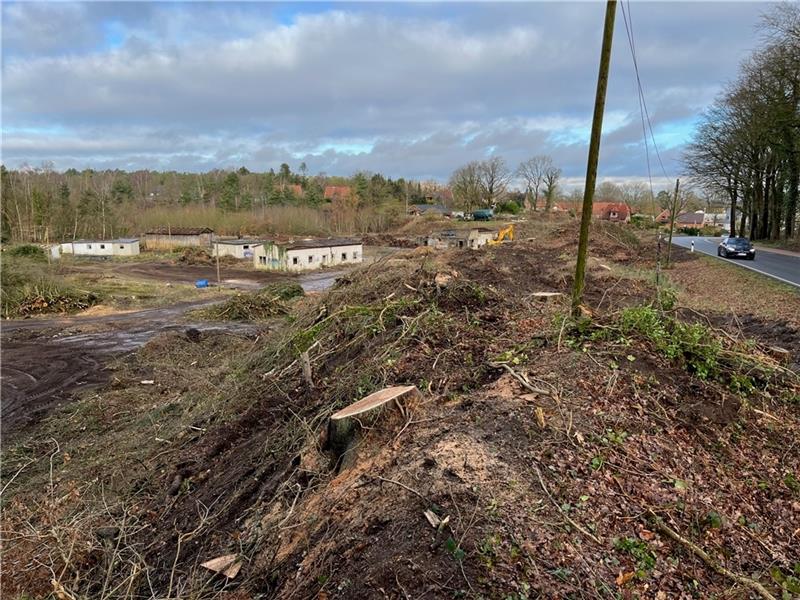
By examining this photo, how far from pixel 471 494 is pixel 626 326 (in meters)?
3.60

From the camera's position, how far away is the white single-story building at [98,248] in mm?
54406

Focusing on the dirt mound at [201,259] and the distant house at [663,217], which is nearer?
the dirt mound at [201,259]

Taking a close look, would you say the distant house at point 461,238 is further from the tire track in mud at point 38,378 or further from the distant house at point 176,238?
the distant house at point 176,238

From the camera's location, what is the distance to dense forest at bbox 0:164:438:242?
5838 cm

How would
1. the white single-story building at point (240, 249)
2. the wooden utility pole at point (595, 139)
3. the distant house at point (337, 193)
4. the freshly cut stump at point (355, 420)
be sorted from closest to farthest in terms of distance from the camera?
the freshly cut stump at point (355, 420), the wooden utility pole at point (595, 139), the white single-story building at point (240, 249), the distant house at point (337, 193)

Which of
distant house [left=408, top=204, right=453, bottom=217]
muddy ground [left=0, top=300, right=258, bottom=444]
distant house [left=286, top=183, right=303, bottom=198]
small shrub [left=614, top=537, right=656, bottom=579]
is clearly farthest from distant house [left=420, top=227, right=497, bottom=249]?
distant house [left=286, top=183, right=303, bottom=198]

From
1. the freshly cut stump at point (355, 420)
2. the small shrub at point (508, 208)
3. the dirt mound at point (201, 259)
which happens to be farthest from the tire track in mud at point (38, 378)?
the small shrub at point (508, 208)

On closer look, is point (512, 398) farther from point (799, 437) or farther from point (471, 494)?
point (799, 437)

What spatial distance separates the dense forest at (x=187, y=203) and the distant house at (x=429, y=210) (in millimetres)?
2490

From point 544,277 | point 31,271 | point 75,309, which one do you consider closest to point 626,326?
point 544,277

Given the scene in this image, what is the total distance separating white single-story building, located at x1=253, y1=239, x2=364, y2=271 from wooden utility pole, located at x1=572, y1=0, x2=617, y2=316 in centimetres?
4147

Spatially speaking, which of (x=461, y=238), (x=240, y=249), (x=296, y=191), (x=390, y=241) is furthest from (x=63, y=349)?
(x=296, y=191)

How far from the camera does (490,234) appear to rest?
4525 centimetres

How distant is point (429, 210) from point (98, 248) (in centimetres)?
5507
